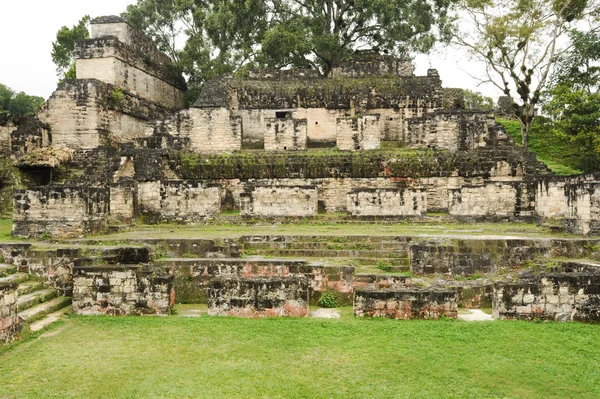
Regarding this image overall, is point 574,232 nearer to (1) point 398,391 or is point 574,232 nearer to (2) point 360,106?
(1) point 398,391

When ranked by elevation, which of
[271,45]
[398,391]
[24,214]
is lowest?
[398,391]

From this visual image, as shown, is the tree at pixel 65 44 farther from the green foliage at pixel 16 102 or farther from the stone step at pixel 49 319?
the stone step at pixel 49 319

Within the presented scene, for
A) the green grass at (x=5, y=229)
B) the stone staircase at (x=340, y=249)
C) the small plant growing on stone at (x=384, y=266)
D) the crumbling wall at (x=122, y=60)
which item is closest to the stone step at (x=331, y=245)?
the stone staircase at (x=340, y=249)

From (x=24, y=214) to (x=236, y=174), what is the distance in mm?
5783

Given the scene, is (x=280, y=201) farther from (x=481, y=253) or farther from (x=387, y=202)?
(x=481, y=253)

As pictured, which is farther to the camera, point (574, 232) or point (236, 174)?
point (236, 174)

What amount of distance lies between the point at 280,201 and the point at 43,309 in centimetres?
673

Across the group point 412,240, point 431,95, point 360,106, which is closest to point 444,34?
point 431,95

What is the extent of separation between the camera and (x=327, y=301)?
7.82 meters

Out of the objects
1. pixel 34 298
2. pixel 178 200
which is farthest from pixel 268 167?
pixel 34 298

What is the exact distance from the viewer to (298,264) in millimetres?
8062

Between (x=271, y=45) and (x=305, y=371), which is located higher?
(x=271, y=45)

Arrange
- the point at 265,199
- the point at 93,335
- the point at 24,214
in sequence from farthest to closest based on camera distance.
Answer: the point at 265,199
the point at 24,214
the point at 93,335

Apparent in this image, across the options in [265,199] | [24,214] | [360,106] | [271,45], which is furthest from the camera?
[271,45]
